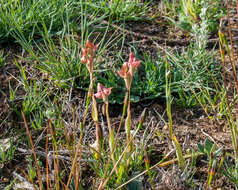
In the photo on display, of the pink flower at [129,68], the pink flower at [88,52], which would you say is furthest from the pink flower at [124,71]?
the pink flower at [88,52]

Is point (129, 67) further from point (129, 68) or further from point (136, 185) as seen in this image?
point (136, 185)

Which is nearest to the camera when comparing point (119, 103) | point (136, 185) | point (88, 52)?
point (88, 52)

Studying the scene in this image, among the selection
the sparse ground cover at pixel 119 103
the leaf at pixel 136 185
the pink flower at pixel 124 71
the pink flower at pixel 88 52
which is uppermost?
the pink flower at pixel 88 52

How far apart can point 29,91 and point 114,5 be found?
0.96 meters

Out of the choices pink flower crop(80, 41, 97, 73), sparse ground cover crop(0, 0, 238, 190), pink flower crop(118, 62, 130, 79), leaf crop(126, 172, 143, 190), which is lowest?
leaf crop(126, 172, 143, 190)

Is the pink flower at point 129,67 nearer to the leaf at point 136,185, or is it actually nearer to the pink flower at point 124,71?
the pink flower at point 124,71

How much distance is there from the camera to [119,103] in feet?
6.27

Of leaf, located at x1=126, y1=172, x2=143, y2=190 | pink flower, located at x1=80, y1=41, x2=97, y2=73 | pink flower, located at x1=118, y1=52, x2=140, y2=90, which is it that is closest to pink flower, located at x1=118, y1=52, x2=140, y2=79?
pink flower, located at x1=118, y1=52, x2=140, y2=90

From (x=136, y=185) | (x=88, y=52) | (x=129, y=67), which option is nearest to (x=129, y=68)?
(x=129, y=67)

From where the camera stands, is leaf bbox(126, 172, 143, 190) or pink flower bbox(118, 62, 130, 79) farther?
leaf bbox(126, 172, 143, 190)

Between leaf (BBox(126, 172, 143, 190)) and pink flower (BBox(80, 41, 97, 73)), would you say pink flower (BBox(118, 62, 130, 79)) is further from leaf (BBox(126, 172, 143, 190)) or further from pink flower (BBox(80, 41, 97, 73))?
leaf (BBox(126, 172, 143, 190))

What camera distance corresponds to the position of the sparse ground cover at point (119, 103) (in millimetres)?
1434

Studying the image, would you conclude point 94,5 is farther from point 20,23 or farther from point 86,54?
point 86,54

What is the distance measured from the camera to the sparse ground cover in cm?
143
